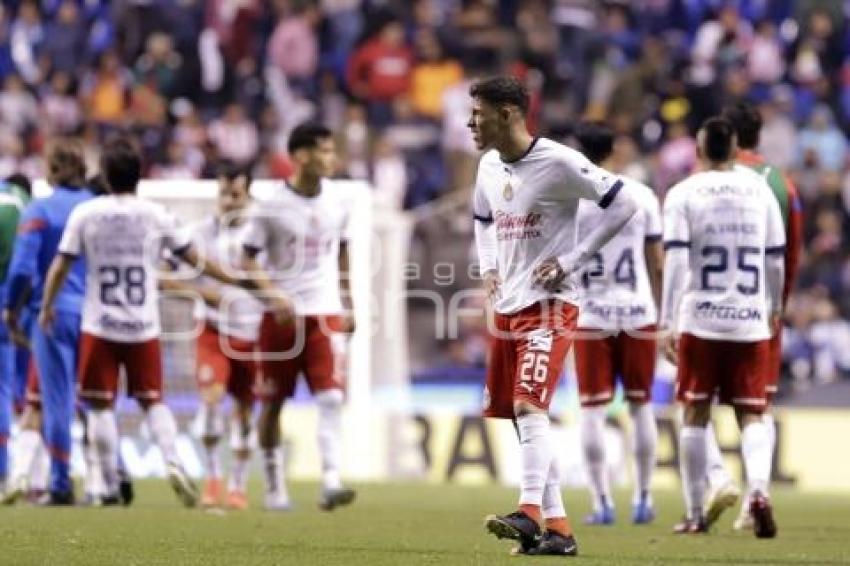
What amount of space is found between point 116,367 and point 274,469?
152 cm

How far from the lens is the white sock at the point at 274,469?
16625 millimetres

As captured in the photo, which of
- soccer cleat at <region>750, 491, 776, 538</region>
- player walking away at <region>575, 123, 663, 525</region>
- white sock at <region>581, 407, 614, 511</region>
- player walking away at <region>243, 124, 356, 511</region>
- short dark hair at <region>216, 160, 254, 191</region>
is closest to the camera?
soccer cleat at <region>750, 491, 776, 538</region>

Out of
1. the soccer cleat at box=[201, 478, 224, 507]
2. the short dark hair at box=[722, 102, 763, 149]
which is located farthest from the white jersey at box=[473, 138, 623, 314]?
the soccer cleat at box=[201, 478, 224, 507]

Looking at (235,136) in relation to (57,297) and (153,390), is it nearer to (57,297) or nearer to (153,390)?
(57,297)

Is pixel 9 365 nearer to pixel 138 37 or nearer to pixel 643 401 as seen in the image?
pixel 643 401

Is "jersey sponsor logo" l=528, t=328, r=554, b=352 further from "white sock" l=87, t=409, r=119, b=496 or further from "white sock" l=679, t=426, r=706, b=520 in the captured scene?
"white sock" l=87, t=409, r=119, b=496

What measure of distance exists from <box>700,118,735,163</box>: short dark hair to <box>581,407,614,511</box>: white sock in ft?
8.53

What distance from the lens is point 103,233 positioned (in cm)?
1573

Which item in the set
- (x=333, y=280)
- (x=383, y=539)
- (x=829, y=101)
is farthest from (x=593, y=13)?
(x=383, y=539)

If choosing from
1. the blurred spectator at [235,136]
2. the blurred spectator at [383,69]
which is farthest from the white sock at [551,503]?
the blurred spectator at [383,69]

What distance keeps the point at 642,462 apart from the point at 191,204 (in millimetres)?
6088

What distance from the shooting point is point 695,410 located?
14250 mm

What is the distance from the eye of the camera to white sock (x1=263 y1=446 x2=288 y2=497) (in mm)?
16625

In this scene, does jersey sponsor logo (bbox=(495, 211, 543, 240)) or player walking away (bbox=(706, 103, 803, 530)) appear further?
player walking away (bbox=(706, 103, 803, 530))
